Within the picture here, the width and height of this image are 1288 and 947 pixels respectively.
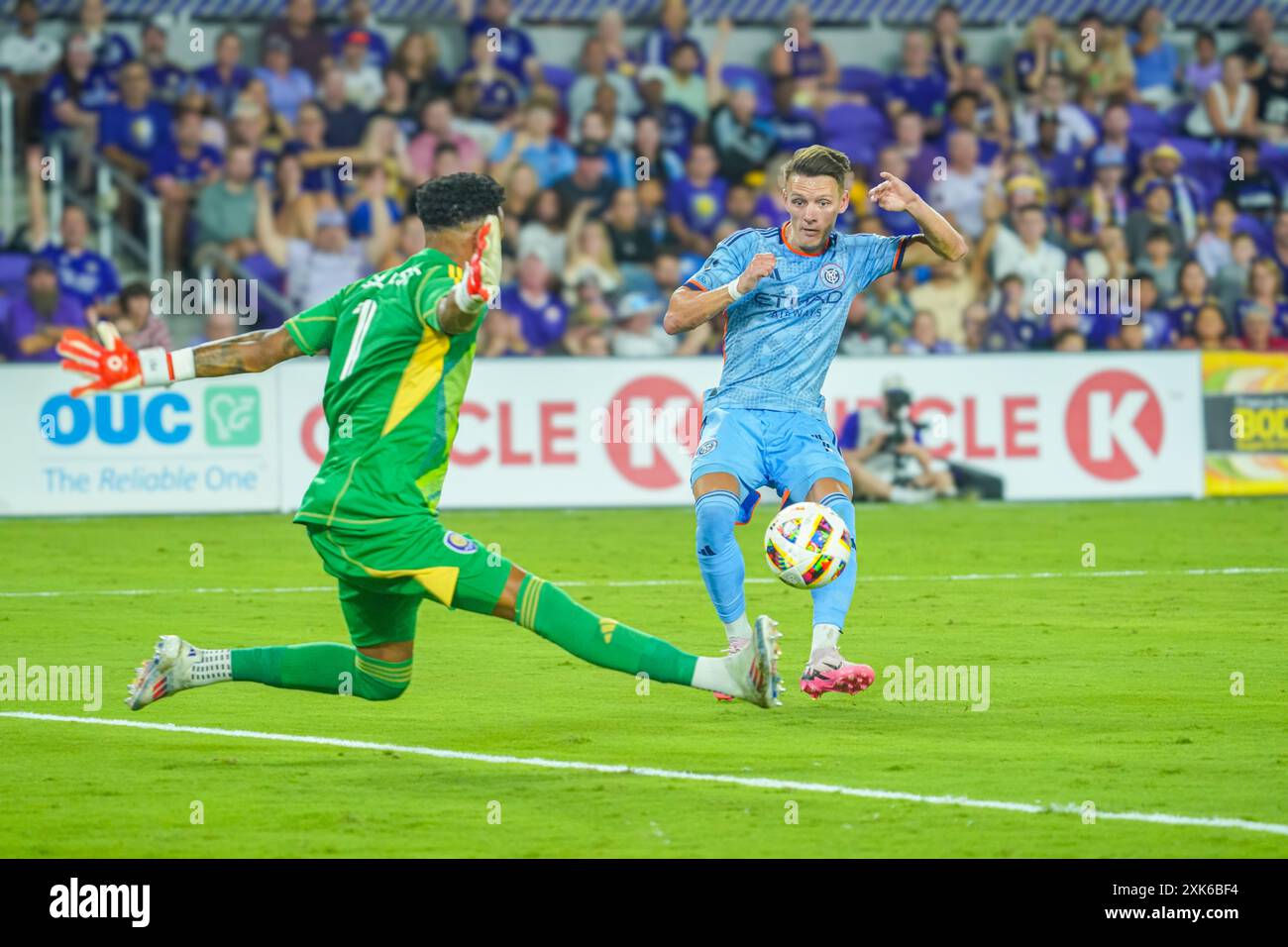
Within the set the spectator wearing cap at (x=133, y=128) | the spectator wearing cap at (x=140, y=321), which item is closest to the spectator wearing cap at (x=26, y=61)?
the spectator wearing cap at (x=133, y=128)

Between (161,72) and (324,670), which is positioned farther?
(161,72)

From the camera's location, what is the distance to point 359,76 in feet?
72.0

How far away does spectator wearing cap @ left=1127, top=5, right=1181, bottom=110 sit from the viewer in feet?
80.9

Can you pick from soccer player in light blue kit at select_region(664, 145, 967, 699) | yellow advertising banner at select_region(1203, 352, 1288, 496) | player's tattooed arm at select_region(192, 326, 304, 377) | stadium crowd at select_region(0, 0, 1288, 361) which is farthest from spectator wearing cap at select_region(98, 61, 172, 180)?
player's tattooed arm at select_region(192, 326, 304, 377)

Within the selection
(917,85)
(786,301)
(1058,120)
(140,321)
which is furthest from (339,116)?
(786,301)

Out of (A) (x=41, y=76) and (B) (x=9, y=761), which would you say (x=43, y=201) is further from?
(B) (x=9, y=761)

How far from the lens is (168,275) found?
20406 millimetres

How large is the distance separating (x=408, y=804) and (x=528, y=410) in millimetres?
11685

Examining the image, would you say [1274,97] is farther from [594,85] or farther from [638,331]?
Result: [638,331]

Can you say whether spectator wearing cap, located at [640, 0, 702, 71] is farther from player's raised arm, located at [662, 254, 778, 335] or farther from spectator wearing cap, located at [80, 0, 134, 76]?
player's raised arm, located at [662, 254, 778, 335]

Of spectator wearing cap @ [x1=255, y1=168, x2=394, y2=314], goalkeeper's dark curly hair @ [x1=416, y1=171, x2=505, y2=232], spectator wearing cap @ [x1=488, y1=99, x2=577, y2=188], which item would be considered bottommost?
goalkeeper's dark curly hair @ [x1=416, y1=171, x2=505, y2=232]

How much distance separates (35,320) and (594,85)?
6.67 m

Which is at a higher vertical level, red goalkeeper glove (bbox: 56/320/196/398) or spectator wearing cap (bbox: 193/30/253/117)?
spectator wearing cap (bbox: 193/30/253/117)

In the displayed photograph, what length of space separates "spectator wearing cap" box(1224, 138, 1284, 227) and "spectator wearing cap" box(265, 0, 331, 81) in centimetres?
1013
